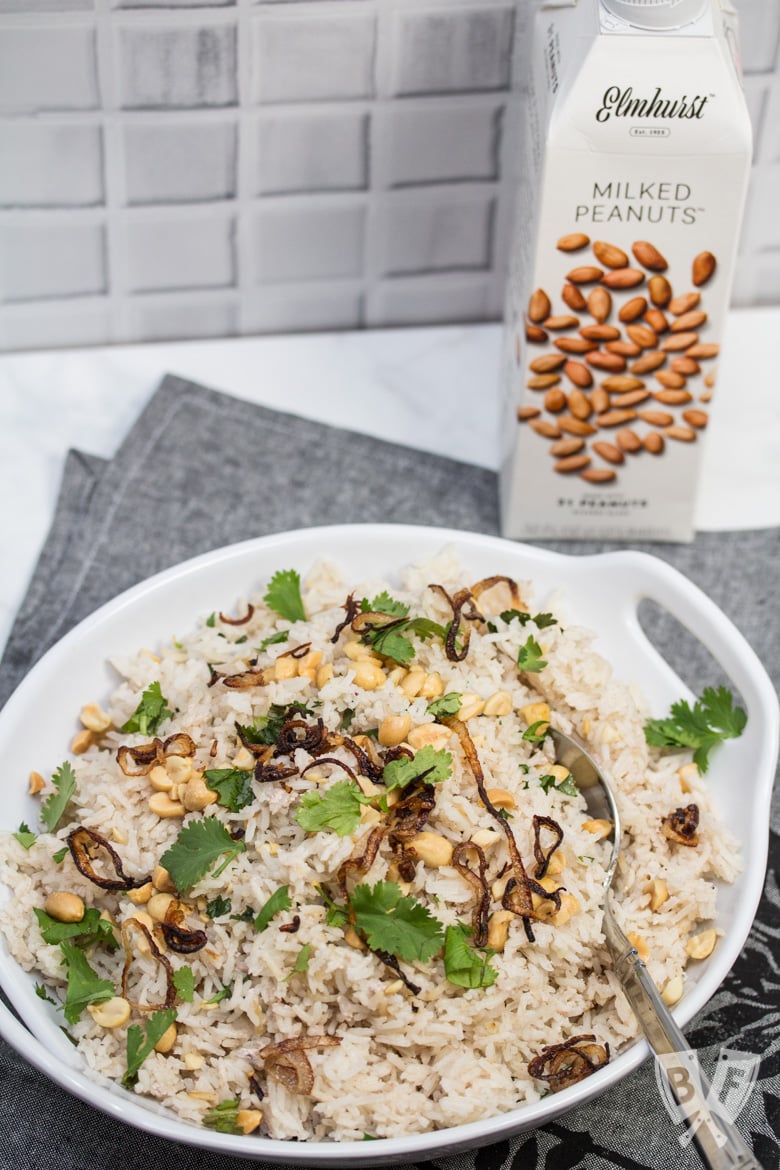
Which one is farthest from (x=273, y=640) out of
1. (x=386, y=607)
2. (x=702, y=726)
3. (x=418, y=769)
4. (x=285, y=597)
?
(x=702, y=726)

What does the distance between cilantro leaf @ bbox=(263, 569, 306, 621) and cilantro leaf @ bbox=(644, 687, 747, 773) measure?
0.64m

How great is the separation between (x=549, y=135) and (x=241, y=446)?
105cm

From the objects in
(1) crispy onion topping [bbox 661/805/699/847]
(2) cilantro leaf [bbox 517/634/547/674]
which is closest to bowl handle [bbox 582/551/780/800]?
(1) crispy onion topping [bbox 661/805/699/847]

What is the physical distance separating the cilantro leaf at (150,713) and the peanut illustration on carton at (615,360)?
0.95 meters

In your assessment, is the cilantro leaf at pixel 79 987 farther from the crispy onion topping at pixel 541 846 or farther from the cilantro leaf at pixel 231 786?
the crispy onion topping at pixel 541 846

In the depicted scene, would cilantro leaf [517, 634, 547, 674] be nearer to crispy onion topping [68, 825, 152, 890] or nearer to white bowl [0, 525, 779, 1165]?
white bowl [0, 525, 779, 1165]

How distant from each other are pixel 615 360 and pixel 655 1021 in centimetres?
127

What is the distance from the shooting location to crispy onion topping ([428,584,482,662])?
211 cm

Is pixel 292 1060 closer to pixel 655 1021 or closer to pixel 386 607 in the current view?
pixel 655 1021

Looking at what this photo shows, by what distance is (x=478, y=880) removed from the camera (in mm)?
1849

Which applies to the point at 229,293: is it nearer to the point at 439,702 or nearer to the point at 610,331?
the point at 610,331

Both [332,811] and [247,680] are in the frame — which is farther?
[247,680]

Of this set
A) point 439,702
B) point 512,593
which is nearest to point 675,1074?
point 439,702

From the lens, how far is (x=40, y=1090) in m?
2.02
